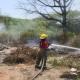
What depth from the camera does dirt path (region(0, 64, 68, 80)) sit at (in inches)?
486

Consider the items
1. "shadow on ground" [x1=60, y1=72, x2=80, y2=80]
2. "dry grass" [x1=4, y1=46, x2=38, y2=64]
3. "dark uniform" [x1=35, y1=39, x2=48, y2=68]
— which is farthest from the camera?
"dry grass" [x1=4, y1=46, x2=38, y2=64]

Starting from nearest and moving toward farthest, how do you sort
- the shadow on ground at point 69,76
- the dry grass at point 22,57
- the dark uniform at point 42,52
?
the shadow on ground at point 69,76, the dark uniform at point 42,52, the dry grass at point 22,57

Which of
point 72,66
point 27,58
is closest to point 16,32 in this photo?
point 27,58

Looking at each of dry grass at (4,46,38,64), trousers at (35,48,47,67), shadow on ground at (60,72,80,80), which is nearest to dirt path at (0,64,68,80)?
shadow on ground at (60,72,80,80)

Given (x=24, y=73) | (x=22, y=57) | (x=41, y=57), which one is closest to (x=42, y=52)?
(x=41, y=57)

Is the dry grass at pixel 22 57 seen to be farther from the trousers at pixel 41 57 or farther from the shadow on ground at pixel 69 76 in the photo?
the shadow on ground at pixel 69 76

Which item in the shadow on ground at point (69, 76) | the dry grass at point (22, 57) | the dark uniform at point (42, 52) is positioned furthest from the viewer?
the dry grass at point (22, 57)

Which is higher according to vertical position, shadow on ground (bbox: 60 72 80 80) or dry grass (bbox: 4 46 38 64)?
dry grass (bbox: 4 46 38 64)

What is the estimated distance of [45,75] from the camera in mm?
12875

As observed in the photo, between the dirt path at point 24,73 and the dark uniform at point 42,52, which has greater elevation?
the dark uniform at point 42,52

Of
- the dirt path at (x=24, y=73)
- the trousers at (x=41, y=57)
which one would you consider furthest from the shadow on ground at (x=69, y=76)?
the trousers at (x=41, y=57)

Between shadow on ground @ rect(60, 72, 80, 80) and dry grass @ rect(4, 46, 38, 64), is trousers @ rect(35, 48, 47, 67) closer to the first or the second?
shadow on ground @ rect(60, 72, 80, 80)

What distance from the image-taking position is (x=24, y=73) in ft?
43.4

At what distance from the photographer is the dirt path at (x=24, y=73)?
12336 mm
